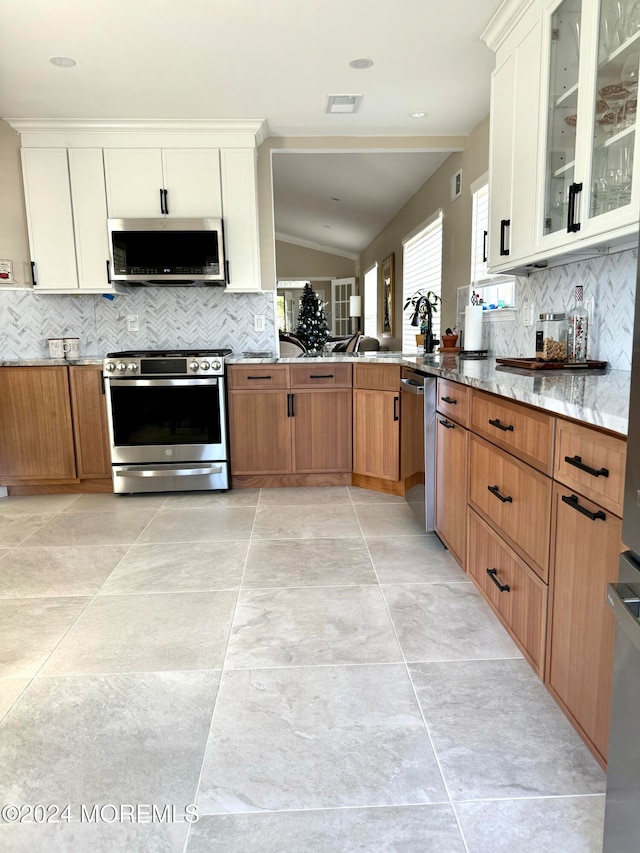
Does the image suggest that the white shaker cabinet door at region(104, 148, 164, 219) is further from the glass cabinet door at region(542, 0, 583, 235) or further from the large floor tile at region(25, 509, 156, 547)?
the glass cabinet door at region(542, 0, 583, 235)

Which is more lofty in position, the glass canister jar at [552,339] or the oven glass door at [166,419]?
the glass canister jar at [552,339]

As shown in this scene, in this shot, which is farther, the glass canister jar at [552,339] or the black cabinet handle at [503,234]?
the black cabinet handle at [503,234]

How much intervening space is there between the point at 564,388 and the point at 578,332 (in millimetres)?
817

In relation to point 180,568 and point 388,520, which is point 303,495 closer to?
point 388,520

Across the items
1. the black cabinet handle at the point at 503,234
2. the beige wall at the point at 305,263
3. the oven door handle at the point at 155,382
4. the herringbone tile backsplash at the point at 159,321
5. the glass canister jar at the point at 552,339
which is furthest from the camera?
the beige wall at the point at 305,263

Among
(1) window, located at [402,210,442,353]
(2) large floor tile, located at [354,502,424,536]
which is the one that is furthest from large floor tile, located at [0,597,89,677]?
(1) window, located at [402,210,442,353]

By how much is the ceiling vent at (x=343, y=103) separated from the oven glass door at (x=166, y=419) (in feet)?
6.00

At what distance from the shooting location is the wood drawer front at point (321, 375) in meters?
3.78

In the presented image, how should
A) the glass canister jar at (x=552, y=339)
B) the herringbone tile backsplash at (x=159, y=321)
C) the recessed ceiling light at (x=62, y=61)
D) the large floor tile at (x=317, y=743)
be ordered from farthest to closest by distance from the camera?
the herringbone tile backsplash at (x=159, y=321) → the recessed ceiling light at (x=62, y=61) → the glass canister jar at (x=552, y=339) → the large floor tile at (x=317, y=743)

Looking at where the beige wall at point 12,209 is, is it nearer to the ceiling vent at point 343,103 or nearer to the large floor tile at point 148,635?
the ceiling vent at point 343,103

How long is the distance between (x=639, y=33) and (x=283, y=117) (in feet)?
8.18

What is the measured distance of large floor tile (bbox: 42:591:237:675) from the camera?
1.82 metres

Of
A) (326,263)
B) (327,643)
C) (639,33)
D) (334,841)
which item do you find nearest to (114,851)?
(334,841)

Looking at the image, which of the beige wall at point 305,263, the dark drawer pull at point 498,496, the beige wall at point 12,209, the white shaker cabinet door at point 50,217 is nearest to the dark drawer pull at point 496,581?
the dark drawer pull at point 498,496
